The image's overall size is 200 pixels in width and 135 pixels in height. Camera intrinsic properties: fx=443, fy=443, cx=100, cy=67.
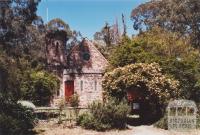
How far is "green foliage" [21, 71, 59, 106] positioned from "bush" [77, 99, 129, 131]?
307 inches

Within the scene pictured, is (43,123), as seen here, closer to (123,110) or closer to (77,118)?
(77,118)

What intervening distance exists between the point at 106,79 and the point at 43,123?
450 centimetres

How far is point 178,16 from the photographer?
161 feet

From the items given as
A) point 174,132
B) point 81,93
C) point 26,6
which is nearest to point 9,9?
point 26,6

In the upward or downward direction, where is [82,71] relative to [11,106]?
upward

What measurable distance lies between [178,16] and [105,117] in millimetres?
29209

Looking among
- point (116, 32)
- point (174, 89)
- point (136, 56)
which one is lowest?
point (174, 89)

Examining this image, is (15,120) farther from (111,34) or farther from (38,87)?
(111,34)

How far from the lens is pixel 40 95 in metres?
30.7

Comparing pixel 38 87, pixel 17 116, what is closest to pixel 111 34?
pixel 38 87

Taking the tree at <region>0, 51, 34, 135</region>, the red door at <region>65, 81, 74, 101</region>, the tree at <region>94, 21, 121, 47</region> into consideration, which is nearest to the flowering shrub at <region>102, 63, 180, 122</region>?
the tree at <region>0, 51, 34, 135</region>

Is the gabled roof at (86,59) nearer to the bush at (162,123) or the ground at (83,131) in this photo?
the ground at (83,131)

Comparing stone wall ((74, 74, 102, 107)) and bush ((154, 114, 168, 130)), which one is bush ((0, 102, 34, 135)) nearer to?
bush ((154, 114, 168, 130))

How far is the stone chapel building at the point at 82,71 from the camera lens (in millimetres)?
39562
